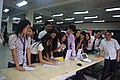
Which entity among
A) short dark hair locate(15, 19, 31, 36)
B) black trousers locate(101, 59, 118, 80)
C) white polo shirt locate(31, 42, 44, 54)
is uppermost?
short dark hair locate(15, 19, 31, 36)

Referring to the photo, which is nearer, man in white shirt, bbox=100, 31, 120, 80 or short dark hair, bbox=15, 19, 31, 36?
short dark hair, bbox=15, 19, 31, 36

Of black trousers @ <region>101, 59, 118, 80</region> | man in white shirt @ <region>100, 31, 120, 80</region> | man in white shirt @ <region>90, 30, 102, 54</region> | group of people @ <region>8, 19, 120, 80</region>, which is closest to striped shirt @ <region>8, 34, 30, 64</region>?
group of people @ <region>8, 19, 120, 80</region>

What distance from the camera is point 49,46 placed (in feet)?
7.98

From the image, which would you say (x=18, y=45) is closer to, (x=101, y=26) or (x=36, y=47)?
(x=36, y=47)

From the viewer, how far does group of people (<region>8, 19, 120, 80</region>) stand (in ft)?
6.03

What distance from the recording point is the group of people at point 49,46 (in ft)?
6.03

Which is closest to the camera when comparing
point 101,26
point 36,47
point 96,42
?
point 36,47

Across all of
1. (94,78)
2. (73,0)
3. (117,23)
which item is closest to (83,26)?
(117,23)

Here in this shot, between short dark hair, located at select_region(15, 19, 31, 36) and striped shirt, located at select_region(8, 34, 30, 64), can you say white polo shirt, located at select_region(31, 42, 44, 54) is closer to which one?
striped shirt, located at select_region(8, 34, 30, 64)

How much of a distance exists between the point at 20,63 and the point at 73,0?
18.3ft

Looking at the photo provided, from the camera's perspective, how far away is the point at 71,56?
329 cm

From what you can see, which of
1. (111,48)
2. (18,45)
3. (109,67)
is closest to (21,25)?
(18,45)

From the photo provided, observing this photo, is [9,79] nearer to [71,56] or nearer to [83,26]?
[71,56]

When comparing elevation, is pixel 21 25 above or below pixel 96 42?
above
